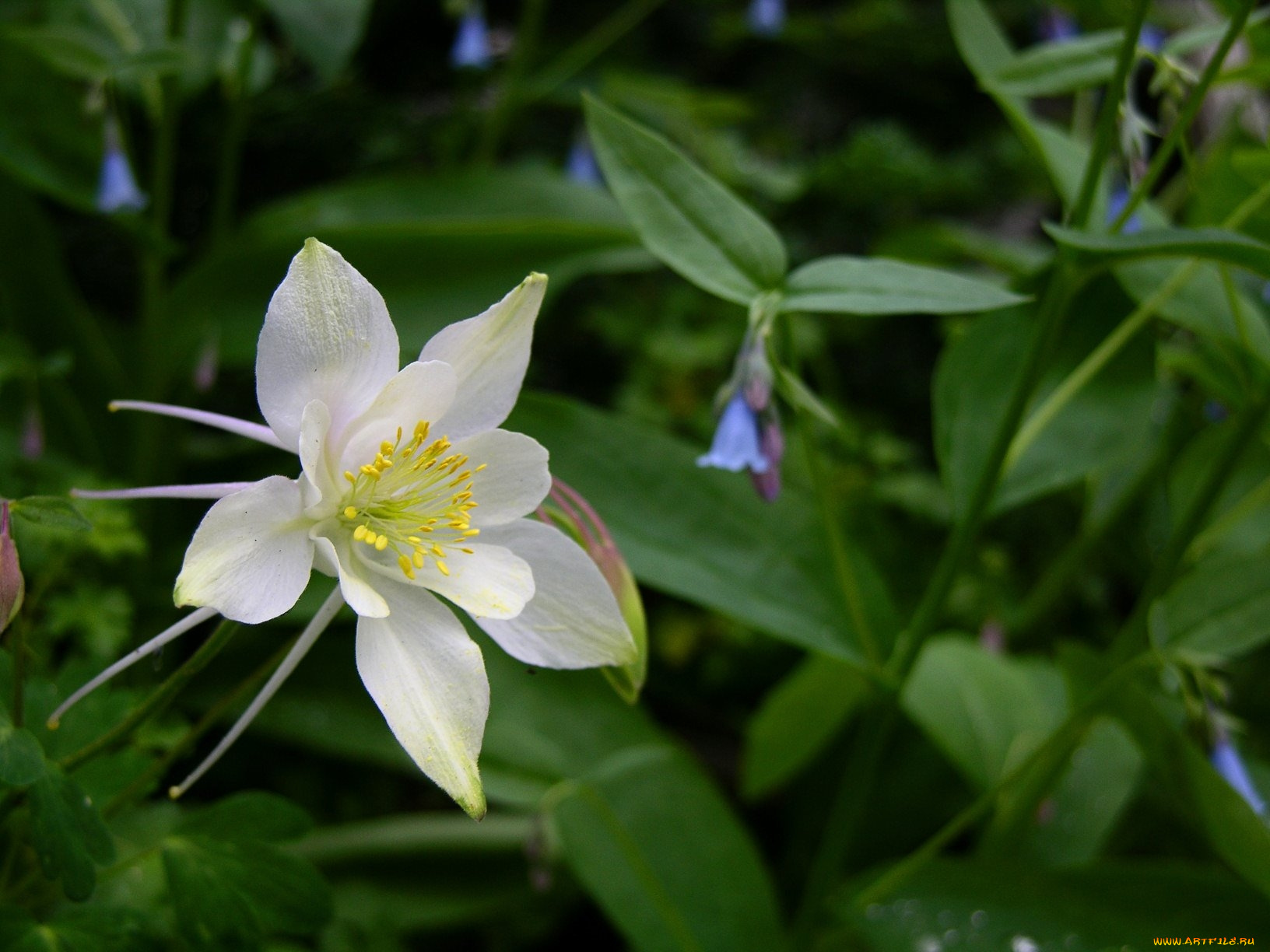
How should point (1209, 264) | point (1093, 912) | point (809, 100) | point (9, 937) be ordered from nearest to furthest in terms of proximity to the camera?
1. point (9, 937)
2. point (1093, 912)
3. point (1209, 264)
4. point (809, 100)

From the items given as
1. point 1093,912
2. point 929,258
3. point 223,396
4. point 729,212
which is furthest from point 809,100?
point 1093,912

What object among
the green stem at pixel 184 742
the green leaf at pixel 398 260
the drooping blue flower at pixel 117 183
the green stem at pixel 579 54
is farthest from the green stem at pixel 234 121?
the green stem at pixel 184 742

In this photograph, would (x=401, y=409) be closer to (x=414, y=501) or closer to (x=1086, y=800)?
(x=414, y=501)

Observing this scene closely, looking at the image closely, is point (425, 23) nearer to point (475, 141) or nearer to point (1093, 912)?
point (475, 141)

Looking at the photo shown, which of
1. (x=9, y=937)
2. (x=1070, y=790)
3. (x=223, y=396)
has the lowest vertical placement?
(x=1070, y=790)

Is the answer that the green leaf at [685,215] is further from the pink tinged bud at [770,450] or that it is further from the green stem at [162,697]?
the green stem at [162,697]

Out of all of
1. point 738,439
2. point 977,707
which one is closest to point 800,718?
point 977,707

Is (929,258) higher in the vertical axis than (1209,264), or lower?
lower
